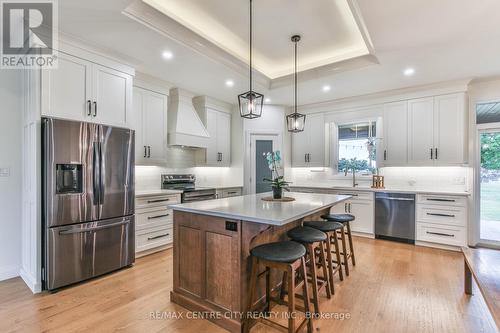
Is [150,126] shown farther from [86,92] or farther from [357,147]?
[357,147]

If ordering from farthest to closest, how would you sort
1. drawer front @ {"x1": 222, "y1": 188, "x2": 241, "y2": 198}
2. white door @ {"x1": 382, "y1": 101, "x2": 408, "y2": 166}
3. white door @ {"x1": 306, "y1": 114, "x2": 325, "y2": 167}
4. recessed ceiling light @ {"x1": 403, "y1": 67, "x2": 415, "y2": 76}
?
white door @ {"x1": 306, "y1": 114, "x2": 325, "y2": 167} < drawer front @ {"x1": 222, "y1": 188, "x2": 241, "y2": 198} < white door @ {"x1": 382, "y1": 101, "x2": 408, "y2": 166} < recessed ceiling light @ {"x1": 403, "y1": 67, "x2": 415, "y2": 76}

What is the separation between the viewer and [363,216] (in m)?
4.67

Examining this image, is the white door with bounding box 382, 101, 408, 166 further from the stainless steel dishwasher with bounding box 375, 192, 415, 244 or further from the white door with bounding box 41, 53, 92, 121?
the white door with bounding box 41, 53, 92, 121

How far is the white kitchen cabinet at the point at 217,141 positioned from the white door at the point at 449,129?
3884 millimetres

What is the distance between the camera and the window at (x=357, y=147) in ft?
16.8

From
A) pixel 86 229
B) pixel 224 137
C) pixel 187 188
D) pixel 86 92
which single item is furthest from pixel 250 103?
pixel 224 137

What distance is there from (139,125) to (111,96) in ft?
2.54

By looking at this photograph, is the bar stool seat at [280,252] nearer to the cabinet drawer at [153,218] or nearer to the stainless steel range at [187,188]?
the cabinet drawer at [153,218]

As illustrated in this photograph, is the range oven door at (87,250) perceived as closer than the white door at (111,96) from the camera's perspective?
Yes

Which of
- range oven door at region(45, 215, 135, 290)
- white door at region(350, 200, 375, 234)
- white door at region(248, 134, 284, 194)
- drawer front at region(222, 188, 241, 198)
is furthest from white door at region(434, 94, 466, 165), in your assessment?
range oven door at region(45, 215, 135, 290)

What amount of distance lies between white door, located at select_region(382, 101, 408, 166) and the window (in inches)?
11.9

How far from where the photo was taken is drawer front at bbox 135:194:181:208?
361cm

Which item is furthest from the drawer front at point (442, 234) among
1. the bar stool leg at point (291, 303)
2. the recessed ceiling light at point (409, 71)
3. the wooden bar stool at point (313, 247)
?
the bar stool leg at point (291, 303)

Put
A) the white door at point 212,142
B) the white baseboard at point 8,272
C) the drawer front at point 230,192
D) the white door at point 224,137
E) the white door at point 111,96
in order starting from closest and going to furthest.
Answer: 1. the white baseboard at point 8,272
2. the white door at point 111,96
3. the drawer front at point 230,192
4. the white door at point 212,142
5. the white door at point 224,137
